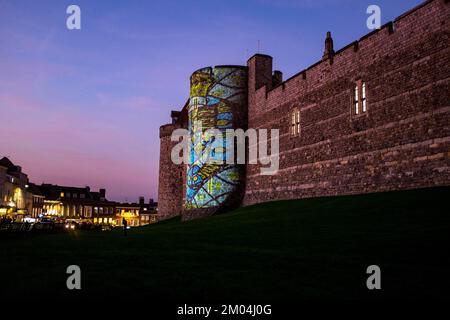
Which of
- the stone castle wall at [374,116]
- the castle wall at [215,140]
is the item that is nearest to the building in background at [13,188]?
the castle wall at [215,140]

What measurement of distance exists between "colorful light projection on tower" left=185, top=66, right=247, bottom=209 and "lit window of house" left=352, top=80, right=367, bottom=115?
40.3 ft

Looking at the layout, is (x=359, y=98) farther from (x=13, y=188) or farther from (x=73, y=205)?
(x=73, y=205)

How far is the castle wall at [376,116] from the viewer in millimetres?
16328

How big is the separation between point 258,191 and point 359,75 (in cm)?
1166

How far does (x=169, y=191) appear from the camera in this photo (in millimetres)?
42625

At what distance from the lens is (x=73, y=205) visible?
8656cm

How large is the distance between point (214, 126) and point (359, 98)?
44.5ft

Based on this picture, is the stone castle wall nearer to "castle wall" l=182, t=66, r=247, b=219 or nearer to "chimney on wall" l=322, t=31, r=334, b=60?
"chimney on wall" l=322, t=31, r=334, b=60

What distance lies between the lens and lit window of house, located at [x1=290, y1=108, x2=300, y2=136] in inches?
1008

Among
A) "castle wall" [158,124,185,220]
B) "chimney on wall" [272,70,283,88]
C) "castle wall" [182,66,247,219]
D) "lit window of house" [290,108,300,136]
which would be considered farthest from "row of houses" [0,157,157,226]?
"lit window of house" [290,108,300,136]

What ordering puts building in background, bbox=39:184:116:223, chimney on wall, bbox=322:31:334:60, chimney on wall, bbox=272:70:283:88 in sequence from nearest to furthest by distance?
chimney on wall, bbox=322:31:334:60, chimney on wall, bbox=272:70:283:88, building in background, bbox=39:184:116:223
